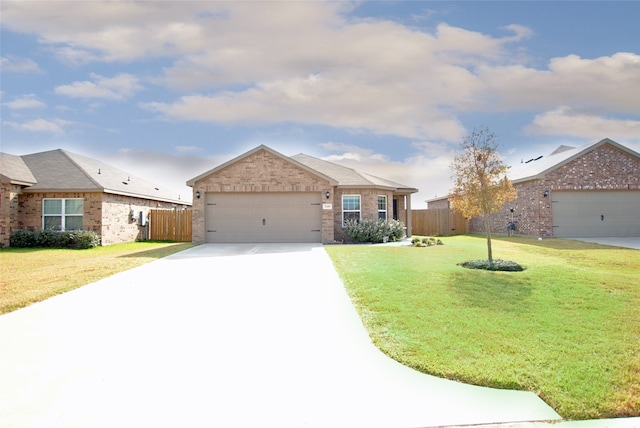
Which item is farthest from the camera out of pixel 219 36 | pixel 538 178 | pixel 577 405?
pixel 538 178

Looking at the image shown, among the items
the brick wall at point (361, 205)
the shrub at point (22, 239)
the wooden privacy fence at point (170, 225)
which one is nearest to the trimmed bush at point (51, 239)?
the shrub at point (22, 239)

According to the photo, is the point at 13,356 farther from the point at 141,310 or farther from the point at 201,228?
the point at 201,228

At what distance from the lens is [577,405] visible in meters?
3.32

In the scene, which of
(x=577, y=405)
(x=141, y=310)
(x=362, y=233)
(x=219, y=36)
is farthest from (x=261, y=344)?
(x=362, y=233)

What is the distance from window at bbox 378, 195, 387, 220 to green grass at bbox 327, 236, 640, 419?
1018 centimetres

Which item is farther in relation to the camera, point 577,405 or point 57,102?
point 57,102

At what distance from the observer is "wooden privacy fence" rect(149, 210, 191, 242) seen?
22.0m

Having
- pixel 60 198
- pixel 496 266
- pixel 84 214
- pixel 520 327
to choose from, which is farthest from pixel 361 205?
pixel 60 198

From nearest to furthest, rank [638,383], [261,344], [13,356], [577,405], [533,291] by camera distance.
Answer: [577,405] < [638,383] < [13,356] < [261,344] < [533,291]

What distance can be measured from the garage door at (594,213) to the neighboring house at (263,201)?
12815 mm

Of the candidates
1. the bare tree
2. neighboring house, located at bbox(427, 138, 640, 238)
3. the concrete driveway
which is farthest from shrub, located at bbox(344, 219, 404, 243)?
the concrete driveway

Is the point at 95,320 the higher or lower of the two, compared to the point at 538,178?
lower

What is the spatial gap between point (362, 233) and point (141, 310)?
1287 cm

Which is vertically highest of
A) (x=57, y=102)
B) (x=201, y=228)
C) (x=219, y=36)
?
(x=219, y=36)
